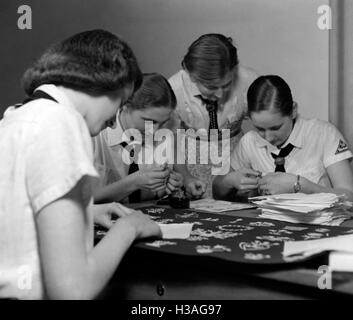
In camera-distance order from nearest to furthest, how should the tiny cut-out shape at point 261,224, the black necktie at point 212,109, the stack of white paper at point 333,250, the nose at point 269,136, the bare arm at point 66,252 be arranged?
the bare arm at point 66,252
the stack of white paper at point 333,250
the tiny cut-out shape at point 261,224
the nose at point 269,136
the black necktie at point 212,109

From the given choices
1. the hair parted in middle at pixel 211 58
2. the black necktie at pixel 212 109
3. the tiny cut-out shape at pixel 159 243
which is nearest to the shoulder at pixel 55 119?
the tiny cut-out shape at pixel 159 243

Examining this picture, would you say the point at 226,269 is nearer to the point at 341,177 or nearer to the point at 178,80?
the point at 341,177

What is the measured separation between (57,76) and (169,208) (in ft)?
3.78

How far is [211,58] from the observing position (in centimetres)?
285

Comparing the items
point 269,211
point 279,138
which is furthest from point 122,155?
point 269,211

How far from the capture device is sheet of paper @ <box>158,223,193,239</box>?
1.59 meters

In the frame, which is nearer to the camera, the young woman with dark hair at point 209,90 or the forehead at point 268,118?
the forehead at point 268,118

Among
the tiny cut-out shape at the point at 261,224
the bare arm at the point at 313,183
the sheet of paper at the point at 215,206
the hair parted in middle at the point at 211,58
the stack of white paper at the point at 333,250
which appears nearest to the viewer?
the stack of white paper at the point at 333,250

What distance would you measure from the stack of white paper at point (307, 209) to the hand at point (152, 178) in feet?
2.04

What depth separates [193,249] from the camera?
1.41 m

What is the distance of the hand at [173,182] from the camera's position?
257cm

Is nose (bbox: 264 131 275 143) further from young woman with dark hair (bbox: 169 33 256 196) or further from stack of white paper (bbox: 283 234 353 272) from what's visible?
stack of white paper (bbox: 283 234 353 272)

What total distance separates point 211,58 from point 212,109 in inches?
16.1

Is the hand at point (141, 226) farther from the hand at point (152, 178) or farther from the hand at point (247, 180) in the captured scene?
the hand at point (247, 180)
